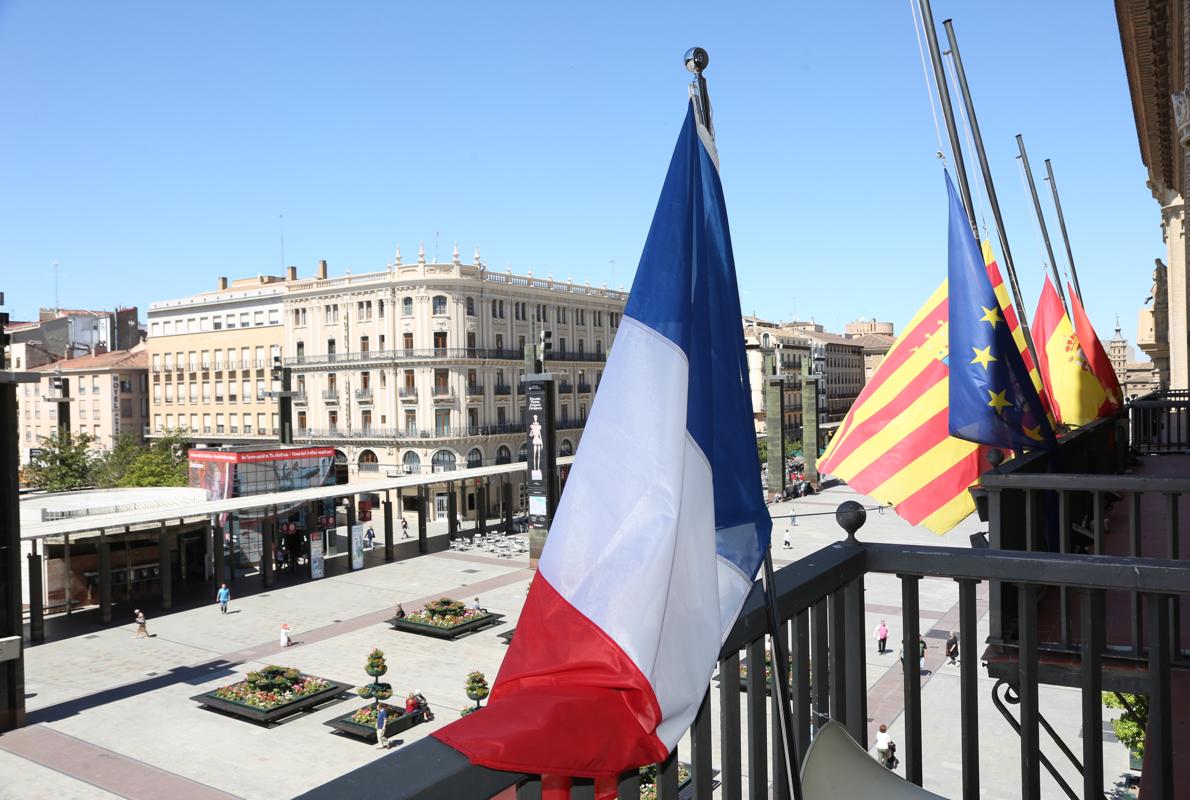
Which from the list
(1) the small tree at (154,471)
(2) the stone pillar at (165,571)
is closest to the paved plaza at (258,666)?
(2) the stone pillar at (165,571)

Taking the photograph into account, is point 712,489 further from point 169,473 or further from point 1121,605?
point 169,473

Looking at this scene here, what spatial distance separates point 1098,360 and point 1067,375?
104 cm

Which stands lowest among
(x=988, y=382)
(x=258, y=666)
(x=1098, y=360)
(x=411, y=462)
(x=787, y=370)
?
(x=258, y=666)

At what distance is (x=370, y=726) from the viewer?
16.3m

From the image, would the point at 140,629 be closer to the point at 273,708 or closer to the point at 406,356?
the point at 273,708

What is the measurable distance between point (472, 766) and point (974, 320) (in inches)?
240

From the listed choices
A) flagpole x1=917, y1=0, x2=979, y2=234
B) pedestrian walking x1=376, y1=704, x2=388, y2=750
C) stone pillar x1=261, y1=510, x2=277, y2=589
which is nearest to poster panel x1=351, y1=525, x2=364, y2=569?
Answer: stone pillar x1=261, y1=510, x2=277, y2=589

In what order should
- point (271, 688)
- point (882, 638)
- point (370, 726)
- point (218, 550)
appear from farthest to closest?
point (218, 550)
point (882, 638)
point (271, 688)
point (370, 726)

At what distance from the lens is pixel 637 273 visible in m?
2.53

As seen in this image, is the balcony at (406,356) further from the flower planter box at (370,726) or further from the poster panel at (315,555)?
the flower planter box at (370,726)

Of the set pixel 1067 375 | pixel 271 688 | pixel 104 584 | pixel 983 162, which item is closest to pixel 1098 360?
pixel 1067 375

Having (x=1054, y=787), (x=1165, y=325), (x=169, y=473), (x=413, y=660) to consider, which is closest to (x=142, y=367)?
(x=169, y=473)

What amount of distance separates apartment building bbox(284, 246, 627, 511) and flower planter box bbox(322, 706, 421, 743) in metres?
35.5

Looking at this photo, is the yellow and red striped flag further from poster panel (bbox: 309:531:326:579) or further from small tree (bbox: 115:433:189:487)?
small tree (bbox: 115:433:189:487)
